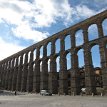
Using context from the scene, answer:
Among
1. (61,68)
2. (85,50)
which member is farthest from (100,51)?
(61,68)

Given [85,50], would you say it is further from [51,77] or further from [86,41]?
[51,77]

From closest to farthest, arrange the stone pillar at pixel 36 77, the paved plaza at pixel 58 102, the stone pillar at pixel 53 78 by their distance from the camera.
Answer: the paved plaza at pixel 58 102 → the stone pillar at pixel 53 78 → the stone pillar at pixel 36 77

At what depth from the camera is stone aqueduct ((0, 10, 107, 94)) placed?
34.5 m

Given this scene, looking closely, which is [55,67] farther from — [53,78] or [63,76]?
[63,76]

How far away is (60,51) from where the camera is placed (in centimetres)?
4231

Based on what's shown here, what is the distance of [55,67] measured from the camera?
44469 millimetres

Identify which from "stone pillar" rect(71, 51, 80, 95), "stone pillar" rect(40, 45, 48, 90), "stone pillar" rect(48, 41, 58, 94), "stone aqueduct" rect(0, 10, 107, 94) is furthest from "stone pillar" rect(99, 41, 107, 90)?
"stone pillar" rect(40, 45, 48, 90)

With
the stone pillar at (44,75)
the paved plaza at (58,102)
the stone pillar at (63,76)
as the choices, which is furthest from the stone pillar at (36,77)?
the paved plaza at (58,102)

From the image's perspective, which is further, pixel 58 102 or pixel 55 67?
pixel 55 67

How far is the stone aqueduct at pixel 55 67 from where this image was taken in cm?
3455

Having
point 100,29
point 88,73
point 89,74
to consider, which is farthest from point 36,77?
point 100,29

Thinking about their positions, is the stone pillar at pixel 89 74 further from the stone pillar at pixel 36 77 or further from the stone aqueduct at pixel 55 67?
the stone pillar at pixel 36 77

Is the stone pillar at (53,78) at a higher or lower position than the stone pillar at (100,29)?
lower

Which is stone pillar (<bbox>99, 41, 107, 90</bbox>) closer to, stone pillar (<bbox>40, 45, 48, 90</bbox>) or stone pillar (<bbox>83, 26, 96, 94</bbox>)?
stone pillar (<bbox>83, 26, 96, 94</bbox>)
